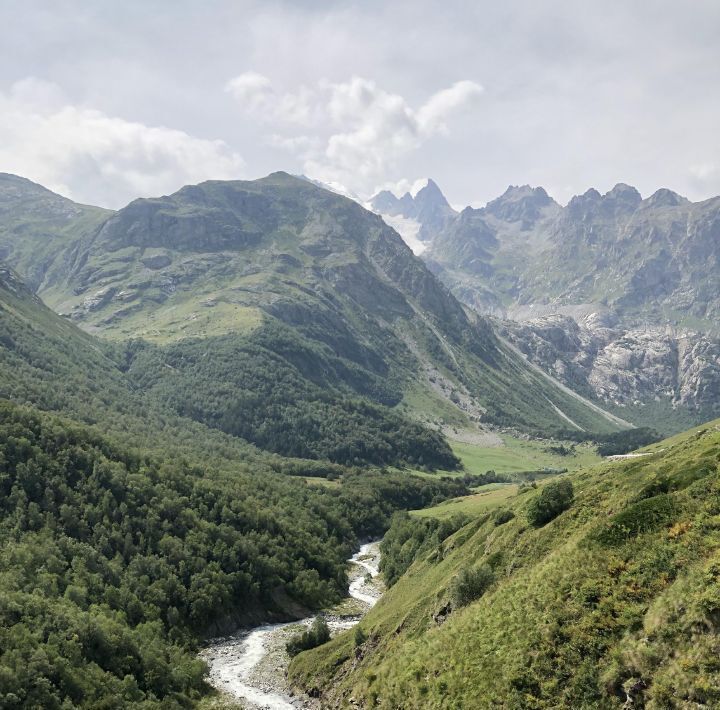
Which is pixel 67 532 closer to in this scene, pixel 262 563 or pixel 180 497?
pixel 180 497

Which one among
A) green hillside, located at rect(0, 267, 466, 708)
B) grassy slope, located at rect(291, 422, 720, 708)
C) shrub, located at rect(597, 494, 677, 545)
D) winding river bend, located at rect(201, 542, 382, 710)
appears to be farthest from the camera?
winding river bend, located at rect(201, 542, 382, 710)

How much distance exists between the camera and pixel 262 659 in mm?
119750

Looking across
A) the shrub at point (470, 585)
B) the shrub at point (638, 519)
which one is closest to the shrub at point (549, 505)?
the shrub at point (470, 585)

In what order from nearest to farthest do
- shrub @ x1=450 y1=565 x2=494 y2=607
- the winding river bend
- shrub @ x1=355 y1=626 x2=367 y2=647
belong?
shrub @ x1=450 y1=565 x2=494 y2=607 < shrub @ x1=355 y1=626 x2=367 y2=647 < the winding river bend

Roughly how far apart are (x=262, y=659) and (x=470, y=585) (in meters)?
65.7

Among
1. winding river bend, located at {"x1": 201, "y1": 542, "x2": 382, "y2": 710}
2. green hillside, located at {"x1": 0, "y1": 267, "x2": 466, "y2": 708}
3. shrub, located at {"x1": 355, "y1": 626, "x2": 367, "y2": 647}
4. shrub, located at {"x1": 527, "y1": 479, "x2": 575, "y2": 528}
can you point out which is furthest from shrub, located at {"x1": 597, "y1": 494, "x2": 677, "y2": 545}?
green hillside, located at {"x1": 0, "y1": 267, "x2": 466, "y2": 708}

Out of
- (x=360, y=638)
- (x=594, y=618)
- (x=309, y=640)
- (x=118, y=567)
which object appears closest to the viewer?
(x=594, y=618)

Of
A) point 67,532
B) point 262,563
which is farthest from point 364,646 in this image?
point 67,532

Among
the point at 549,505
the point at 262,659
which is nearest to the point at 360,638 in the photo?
the point at 262,659

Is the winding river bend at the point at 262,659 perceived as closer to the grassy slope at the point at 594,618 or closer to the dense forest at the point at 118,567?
the dense forest at the point at 118,567

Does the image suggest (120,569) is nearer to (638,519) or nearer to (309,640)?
(309,640)

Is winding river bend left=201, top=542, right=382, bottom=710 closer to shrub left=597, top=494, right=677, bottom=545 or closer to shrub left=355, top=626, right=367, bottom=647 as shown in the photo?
shrub left=355, top=626, right=367, bottom=647

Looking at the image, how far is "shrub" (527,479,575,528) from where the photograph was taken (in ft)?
259

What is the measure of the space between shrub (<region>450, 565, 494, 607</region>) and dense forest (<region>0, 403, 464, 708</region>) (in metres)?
56.1
